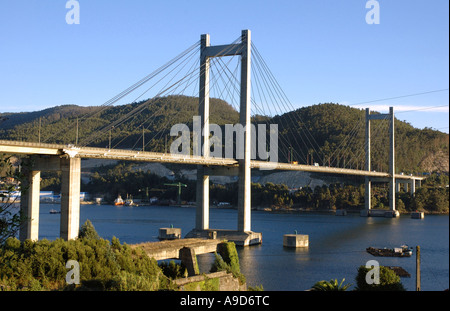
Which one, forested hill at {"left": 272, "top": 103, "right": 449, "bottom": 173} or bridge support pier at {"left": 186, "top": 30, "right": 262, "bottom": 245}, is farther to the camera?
forested hill at {"left": 272, "top": 103, "right": 449, "bottom": 173}

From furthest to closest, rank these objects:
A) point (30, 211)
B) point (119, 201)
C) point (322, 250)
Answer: point (119, 201)
point (322, 250)
point (30, 211)

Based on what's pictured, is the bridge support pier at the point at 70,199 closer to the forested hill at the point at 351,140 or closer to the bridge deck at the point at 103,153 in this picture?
the bridge deck at the point at 103,153

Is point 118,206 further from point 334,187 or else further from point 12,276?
point 12,276

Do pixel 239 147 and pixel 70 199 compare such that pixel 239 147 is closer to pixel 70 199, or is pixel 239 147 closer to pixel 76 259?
pixel 70 199

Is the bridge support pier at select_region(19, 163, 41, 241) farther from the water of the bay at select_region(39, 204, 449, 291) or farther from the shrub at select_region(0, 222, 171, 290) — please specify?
the water of the bay at select_region(39, 204, 449, 291)

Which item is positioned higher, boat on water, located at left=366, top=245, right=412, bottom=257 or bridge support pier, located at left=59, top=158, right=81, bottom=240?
bridge support pier, located at left=59, top=158, right=81, bottom=240

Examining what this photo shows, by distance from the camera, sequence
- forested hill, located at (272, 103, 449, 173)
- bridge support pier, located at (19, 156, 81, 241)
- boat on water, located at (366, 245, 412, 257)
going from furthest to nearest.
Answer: forested hill, located at (272, 103, 449, 173) → boat on water, located at (366, 245, 412, 257) → bridge support pier, located at (19, 156, 81, 241)

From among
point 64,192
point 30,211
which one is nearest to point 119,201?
point 64,192

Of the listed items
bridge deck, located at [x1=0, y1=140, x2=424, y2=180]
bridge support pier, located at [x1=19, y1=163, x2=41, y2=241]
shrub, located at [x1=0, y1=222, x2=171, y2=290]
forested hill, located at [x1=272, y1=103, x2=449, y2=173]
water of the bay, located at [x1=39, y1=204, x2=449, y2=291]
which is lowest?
water of the bay, located at [x1=39, y1=204, x2=449, y2=291]

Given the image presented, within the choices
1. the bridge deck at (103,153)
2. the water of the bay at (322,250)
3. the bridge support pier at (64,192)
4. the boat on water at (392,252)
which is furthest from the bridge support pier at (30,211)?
the boat on water at (392,252)

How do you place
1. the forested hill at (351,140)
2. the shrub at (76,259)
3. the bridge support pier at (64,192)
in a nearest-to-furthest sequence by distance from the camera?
the shrub at (76,259) < the bridge support pier at (64,192) < the forested hill at (351,140)

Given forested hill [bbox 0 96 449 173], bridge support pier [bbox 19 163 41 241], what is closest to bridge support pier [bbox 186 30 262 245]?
bridge support pier [bbox 19 163 41 241]
